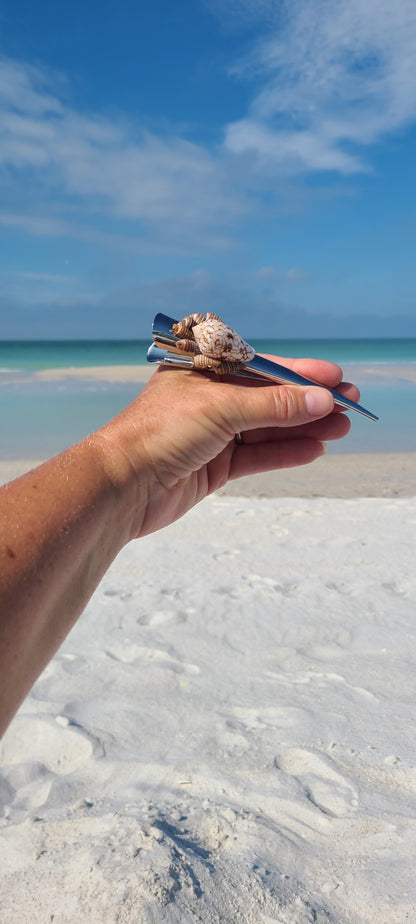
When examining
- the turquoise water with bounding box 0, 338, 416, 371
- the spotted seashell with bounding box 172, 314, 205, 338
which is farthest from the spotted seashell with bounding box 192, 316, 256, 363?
the turquoise water with bounding box 0, 338, 416, 371

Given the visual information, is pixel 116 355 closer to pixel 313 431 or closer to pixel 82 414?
pixel 82 414

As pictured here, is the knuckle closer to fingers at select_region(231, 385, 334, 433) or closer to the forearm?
fingers at select_region(231, 385, 334, 433)

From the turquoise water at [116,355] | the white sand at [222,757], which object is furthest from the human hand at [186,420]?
the turquoise water at [116,355]

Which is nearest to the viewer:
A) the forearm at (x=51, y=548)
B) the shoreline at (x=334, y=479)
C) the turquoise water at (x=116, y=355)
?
the forearm at (x=51, y=548)

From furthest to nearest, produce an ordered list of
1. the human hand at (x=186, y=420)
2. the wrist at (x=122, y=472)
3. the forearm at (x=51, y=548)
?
the human hand at (x=186, y=420) < the wrist at (x=122, y=472) < the forearm at (x=51, y=548)

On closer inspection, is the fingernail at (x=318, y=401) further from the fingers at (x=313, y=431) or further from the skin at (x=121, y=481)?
the fingers at (x=313, y=431)

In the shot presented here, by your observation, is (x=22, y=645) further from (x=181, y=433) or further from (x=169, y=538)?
(x=169, y=538)
